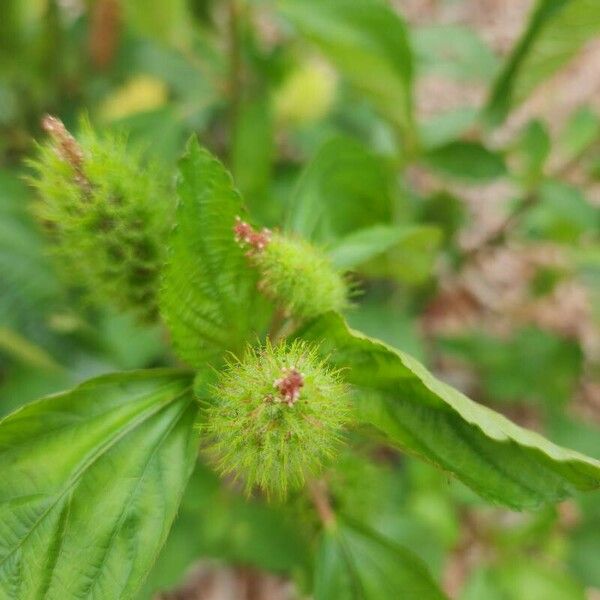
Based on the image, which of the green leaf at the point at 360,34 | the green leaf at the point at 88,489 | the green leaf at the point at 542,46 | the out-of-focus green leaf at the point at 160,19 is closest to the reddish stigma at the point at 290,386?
the green leaf at the point at 88,489

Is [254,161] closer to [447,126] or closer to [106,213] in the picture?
[447,126]

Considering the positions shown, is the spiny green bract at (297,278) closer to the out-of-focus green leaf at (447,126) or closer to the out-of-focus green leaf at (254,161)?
the out-of-focus green leaf at (254,161)

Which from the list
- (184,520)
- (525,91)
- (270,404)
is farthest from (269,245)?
(525,91)

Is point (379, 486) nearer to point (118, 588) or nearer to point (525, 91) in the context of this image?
point (118, 588)

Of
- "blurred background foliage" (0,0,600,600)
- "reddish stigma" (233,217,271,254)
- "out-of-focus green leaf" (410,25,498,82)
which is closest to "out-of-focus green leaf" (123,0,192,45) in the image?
"blurred background foliage" (0,0,600,600)

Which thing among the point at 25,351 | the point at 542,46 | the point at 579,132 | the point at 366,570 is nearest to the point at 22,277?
the point at 25,351

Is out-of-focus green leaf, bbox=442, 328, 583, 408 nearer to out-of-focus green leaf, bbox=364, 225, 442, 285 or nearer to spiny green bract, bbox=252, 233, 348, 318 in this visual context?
out-of-focus green leaf, bbox=364, 225, 442, 285
